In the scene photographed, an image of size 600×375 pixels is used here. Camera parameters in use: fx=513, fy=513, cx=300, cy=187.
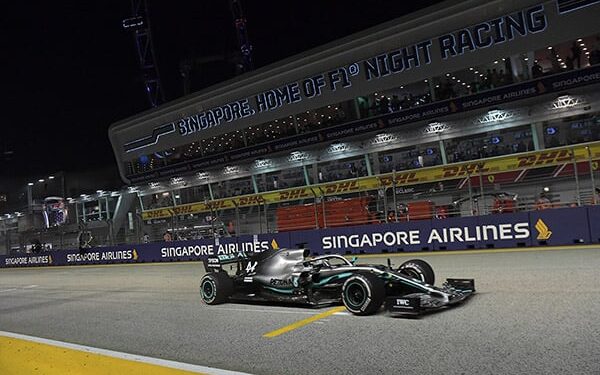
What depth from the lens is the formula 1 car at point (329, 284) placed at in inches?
263

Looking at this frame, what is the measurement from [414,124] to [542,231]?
10616mm

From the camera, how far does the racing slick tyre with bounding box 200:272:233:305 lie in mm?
8812

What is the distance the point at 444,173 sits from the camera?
23.0 m

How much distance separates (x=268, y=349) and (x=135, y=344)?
6.36 ft

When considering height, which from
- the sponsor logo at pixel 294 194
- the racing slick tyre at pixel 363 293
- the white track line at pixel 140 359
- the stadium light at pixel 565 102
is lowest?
the white track line at pixel 140 359

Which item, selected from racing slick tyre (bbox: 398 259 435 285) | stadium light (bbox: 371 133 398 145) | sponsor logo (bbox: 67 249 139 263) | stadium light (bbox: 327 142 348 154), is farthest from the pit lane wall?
stadium light (bbox: 327 142 348 154)

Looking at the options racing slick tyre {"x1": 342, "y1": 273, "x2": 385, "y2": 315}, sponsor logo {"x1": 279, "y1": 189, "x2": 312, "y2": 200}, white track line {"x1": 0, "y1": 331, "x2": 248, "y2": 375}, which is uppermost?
sponsor logo {"x1": 279, "y1": 189, "x2": 312, "y2": 200}

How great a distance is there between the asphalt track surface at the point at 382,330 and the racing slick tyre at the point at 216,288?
0.71 feet

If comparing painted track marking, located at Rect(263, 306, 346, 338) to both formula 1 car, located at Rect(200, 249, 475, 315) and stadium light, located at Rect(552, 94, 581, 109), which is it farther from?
stadium light, located at Rect(552, 94, 581, 109)

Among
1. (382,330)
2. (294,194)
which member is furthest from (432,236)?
(294,194)

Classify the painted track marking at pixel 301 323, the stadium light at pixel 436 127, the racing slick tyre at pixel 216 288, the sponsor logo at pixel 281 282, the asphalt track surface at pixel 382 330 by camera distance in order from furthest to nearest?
the stadium light at pixel 436 127 < the racing slick tyre at pixel 216 288 < the sponsor logo at pixel 281 282 < the painted track marking at pixel 301 323 < the asphalt track surface at pixel 382 330

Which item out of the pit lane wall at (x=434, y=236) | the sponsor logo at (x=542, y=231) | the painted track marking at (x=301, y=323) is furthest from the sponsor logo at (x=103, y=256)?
the painted track marking at (x=301, y=323)

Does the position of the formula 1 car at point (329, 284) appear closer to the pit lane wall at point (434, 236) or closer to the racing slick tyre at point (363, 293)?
the racing slick tyre at point (363, 293)

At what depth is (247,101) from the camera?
96.6 ft
